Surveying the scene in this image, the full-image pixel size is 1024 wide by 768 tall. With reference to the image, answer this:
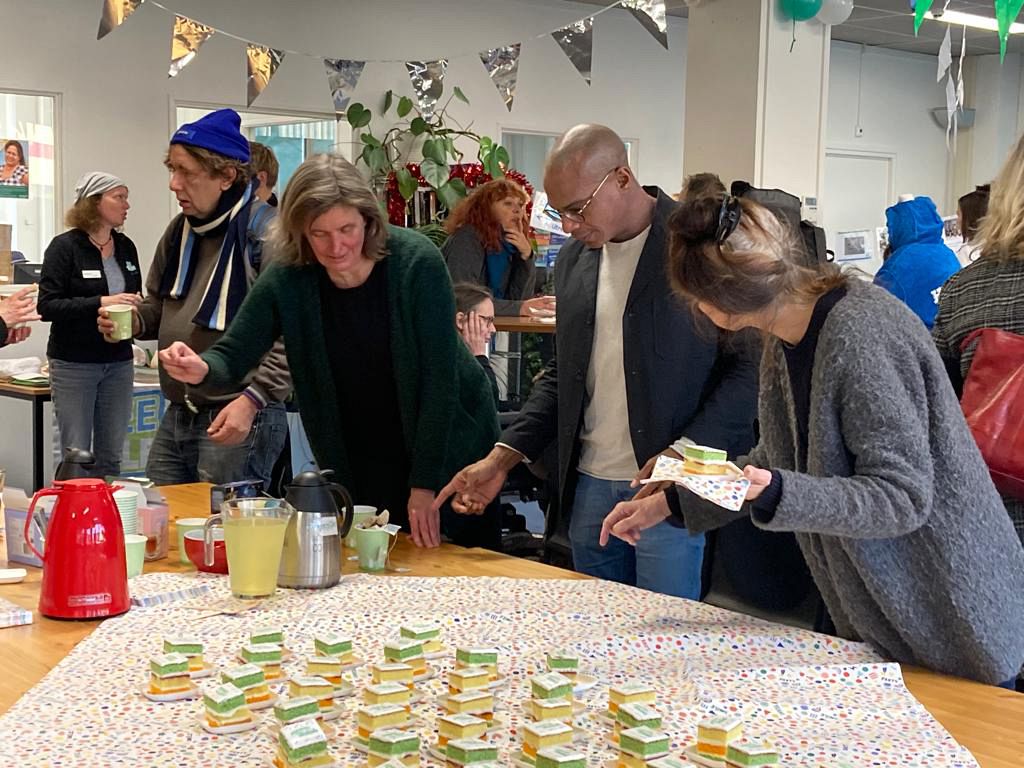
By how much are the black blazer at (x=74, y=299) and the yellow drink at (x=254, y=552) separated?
3.09m

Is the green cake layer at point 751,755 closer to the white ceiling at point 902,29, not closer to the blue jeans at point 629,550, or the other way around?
the blue jeans at point 629,550

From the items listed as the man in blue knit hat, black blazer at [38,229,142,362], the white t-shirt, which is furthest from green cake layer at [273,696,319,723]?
black blazer at [38,229,142,362]

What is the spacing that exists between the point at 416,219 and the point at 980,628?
6.13 m

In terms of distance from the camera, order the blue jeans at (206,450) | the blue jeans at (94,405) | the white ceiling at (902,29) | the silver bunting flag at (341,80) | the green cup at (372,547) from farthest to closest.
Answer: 1. the white ceiling at (902,29)
2. the blue jeans at (94,405)
3. the silver bunting flag at (341,80)
4. the blue jeans at (206,450)
5. the green cup at (372,547)

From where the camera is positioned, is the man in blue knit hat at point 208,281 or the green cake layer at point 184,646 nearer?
the green cake layer at point 184,646

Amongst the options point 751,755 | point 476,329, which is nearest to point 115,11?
point 476,329

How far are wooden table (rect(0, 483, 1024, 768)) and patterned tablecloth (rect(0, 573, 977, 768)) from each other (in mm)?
32

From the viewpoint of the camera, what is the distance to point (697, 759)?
1351mm

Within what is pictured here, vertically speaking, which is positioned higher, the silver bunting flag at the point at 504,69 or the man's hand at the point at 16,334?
the silver bunting flag at the point at 504,69

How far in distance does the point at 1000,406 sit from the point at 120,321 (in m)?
2.14

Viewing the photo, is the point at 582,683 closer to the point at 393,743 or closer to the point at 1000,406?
the point at 393,743

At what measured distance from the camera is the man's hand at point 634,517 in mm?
1824

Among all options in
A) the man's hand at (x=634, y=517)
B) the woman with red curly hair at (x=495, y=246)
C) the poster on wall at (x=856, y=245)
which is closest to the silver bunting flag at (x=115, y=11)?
the woman with red curly hair at (x=495, y=246)

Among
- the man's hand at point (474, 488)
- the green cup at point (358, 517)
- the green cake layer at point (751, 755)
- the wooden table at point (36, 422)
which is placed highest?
the man's hand at point (474, 488)
